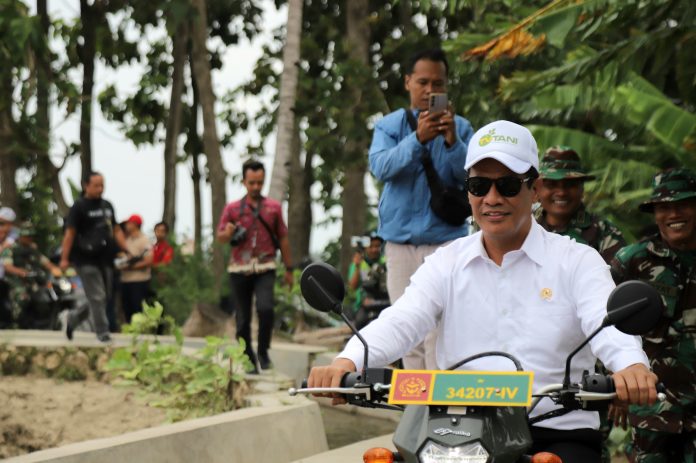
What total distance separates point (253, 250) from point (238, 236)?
0.20 meters

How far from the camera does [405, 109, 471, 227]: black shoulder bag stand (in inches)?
275

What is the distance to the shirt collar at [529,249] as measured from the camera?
3947 millimetres

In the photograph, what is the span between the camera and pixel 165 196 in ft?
88.4

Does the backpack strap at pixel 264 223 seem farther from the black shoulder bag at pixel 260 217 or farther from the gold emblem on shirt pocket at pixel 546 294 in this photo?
the gold emblem on shirt pocket at pixel 546 294

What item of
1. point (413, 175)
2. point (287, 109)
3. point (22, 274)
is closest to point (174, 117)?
point (22, 274)

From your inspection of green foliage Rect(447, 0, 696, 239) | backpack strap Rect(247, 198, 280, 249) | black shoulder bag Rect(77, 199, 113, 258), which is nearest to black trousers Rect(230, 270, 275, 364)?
backpack strap Rect(247, 198, 280, 249)

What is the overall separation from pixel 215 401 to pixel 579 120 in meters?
6.89

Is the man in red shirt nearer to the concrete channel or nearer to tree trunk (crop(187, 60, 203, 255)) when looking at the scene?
tree trunk (crop(187, 60, 203, 255))

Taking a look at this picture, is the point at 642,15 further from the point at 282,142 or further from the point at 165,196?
the point at 165,196

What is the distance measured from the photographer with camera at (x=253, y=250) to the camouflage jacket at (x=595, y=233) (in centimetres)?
507

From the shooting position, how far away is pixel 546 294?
12.8ft

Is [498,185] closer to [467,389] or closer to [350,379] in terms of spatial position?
[350,379]

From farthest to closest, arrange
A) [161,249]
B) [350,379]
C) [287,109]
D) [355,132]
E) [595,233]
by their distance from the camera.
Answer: [161,249]
[355,132]
[287,109]
[595,233]
[350,379]

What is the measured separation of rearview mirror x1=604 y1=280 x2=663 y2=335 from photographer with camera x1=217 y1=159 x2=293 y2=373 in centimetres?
→ 842
